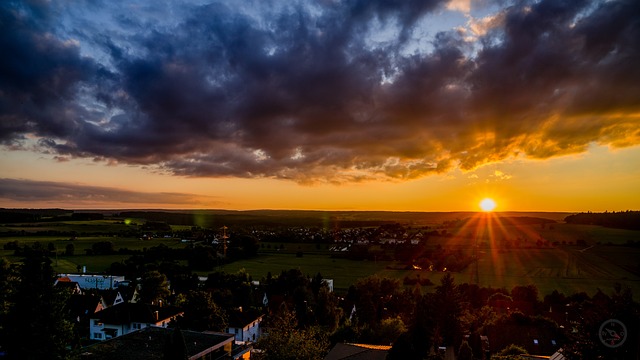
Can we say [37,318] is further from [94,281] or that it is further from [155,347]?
[94,281]

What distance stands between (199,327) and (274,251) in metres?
86.0

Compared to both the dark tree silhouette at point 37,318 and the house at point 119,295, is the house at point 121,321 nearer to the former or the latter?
the house at point 119,295

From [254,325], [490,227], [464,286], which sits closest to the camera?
[254,325]

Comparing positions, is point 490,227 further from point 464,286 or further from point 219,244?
point 219,244

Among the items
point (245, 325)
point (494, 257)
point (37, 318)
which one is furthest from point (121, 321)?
point (494, 257)

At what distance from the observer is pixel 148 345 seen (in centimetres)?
3294

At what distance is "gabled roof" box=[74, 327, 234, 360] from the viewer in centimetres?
3070

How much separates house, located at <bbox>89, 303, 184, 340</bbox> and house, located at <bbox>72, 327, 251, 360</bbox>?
40.4 ft

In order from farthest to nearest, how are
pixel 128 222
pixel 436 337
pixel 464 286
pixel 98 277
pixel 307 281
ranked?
pixel 128 222, pixel 98 277, pixel 307 281, pixel 464 286, pixel 436 337

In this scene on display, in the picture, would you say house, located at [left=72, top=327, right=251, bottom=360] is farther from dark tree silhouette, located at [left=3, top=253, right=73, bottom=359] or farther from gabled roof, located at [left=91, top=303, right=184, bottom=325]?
gabled roof, located at [left=91, top=303, right=184, bottom=325]

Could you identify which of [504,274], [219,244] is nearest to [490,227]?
[504,274]

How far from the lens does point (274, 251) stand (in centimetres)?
12825

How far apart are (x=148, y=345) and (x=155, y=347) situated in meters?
0.77

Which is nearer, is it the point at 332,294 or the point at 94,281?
the point at 332,294
